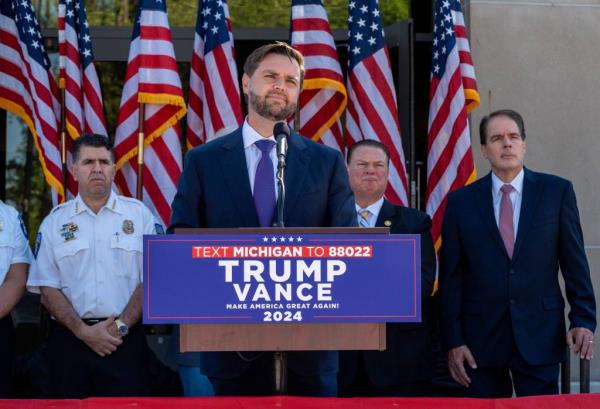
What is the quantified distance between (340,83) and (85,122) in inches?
71.1

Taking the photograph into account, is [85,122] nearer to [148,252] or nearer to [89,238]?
[89,238]

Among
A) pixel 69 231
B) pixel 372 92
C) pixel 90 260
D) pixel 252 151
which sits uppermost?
pixel 372 92

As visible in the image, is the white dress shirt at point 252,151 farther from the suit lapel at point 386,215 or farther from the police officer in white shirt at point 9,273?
the police officer in white shirt at point 9,273

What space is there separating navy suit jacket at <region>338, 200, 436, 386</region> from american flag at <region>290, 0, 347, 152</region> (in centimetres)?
163

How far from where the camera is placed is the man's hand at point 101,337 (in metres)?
4.86

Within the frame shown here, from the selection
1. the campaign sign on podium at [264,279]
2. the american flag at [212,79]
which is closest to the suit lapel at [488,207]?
the campaign sign on podium at [264,279]

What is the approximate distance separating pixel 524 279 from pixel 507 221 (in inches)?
12.0

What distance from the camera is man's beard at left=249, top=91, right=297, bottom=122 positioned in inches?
133

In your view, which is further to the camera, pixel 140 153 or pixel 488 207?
pixel 140 153

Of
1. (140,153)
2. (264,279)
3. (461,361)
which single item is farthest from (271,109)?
(140,153)

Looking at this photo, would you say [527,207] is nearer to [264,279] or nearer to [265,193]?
[265,193]

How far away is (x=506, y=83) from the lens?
22.6ft

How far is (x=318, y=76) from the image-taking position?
664cm

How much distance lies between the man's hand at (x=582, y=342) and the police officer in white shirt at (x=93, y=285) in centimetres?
216
